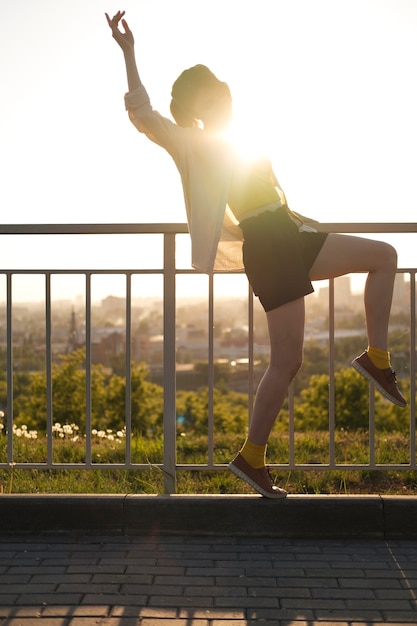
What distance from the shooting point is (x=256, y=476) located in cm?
373

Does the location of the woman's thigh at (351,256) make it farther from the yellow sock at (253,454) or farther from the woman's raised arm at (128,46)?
the woman's raised arm at (128,46)

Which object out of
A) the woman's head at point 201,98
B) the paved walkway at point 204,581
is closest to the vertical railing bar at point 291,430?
the paved walkway at point 204,581

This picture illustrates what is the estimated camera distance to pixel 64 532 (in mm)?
3795

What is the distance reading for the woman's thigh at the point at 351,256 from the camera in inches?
141

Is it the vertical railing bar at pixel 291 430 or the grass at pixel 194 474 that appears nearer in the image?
the vertical railing bar at pixel 291 430

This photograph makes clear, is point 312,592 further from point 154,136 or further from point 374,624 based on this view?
point 154,136

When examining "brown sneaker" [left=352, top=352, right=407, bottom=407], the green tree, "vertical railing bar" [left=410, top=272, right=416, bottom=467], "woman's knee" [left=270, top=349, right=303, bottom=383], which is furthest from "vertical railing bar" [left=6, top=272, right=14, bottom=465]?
the green tree

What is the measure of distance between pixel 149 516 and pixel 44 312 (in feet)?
3.57

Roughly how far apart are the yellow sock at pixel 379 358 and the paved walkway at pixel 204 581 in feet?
2.52

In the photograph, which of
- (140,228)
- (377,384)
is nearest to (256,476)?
(377,384)

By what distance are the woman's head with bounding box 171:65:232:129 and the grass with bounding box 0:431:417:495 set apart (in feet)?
5.28

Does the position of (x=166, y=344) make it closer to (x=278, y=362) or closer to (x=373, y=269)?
(x=278, y=362)

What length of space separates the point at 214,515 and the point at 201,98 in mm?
1811

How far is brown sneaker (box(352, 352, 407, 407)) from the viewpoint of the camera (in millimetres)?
→ 3545
